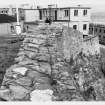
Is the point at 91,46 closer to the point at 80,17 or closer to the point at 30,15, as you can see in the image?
the point at 80,17

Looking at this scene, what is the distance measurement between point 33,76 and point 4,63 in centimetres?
83

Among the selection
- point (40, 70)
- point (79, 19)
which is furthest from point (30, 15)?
point (40, 70)

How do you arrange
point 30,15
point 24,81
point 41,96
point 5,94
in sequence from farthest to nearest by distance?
point 30,15 → point 24,81 → point 5,94 → point 41,96

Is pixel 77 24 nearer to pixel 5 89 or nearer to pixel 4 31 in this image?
pixel 4 31

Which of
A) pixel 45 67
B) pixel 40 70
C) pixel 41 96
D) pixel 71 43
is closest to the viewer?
pixel 41 96

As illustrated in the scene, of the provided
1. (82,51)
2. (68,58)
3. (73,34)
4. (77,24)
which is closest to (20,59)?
(68,58)

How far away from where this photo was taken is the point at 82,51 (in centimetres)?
462

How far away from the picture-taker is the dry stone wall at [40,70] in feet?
4.57

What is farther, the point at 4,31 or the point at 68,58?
the point at 68,58

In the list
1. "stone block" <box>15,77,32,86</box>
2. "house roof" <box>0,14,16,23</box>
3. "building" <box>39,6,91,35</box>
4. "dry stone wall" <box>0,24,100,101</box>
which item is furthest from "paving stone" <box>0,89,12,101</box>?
"building" <box>39,6,91,35</box>

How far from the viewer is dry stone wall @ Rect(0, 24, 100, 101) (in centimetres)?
139

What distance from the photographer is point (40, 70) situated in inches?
76.5

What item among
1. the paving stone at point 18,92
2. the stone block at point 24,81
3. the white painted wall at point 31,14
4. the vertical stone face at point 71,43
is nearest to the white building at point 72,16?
the white painted wall at point 31,14

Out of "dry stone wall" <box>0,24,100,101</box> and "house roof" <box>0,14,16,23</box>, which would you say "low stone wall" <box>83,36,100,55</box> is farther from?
"house roof" <box>0,14,16,23</box>
